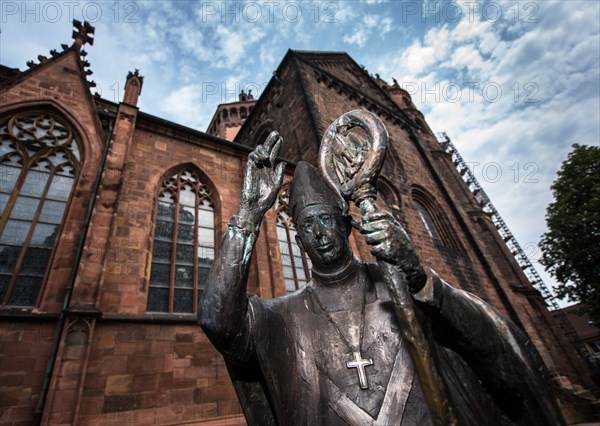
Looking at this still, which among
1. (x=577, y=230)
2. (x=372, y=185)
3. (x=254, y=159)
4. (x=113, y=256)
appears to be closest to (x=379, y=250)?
(x=372, y=185)

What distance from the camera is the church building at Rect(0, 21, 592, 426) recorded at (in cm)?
453

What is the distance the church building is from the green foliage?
192 inches

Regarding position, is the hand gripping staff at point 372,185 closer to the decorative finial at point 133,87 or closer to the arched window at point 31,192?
the arched window at point 31,192

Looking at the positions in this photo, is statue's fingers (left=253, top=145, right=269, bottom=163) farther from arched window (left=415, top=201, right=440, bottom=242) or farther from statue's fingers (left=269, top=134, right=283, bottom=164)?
arched window (left=415, top=201, right=440, bottom=242)

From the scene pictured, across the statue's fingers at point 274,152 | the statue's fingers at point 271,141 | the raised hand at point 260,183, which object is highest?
the statue's fingers at point 271,141

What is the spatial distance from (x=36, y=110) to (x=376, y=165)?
8957mm

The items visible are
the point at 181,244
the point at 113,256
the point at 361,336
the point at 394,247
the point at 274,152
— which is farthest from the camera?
the point at 181,244

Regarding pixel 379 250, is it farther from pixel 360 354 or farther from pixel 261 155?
pixel 261 155

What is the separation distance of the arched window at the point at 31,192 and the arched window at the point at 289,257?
528cm

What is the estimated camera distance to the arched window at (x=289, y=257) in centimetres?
830

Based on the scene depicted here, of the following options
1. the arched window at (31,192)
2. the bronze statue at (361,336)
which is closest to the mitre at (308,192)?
the bronze statue at (361,336)

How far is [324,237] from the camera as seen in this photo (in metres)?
1.63

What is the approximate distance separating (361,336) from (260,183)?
938mm

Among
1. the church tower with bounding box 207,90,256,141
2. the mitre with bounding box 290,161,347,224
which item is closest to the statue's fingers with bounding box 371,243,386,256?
the mitre with bounding box 290,161,347,224
